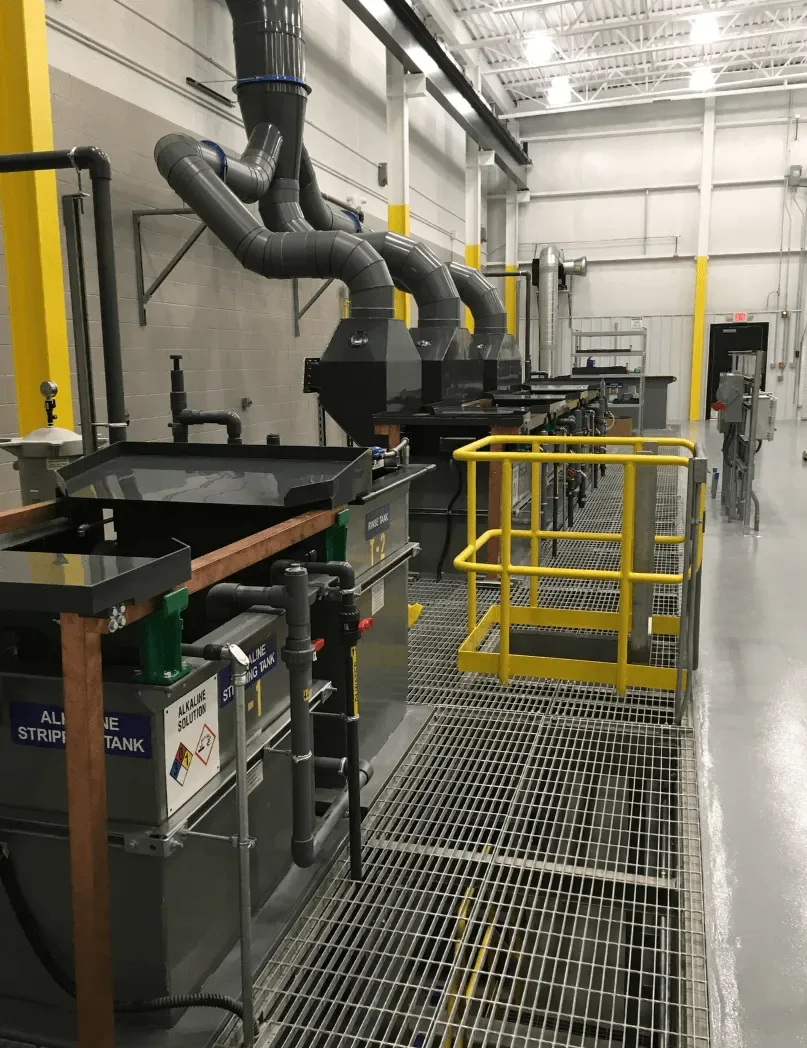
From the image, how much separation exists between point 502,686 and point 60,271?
9.54 feet

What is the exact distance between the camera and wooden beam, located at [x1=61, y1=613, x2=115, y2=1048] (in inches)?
51.5

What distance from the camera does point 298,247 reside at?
5.71m

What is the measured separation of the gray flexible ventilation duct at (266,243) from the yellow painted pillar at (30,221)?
1184mm

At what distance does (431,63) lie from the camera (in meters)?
9.34

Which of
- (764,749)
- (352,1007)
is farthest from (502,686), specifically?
(352,1007)

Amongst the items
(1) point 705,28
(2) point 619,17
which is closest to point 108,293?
(1) point 705,28

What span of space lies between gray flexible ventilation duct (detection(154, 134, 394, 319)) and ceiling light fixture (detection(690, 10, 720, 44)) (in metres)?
6.95

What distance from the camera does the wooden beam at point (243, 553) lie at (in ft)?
4.76

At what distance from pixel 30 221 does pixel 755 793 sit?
12.9 ft

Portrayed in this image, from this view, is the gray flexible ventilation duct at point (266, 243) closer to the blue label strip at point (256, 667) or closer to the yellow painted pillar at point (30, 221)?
the yellow painted pillar at point (30, 221)

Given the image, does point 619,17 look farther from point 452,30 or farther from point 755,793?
point 755,793

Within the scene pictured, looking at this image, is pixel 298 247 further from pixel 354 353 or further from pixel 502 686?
pixel 502 686

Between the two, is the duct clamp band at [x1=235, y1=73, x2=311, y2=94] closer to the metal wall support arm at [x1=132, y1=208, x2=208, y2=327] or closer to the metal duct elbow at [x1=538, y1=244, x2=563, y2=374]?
the metal wall support arm at [x1=132, y1=208, x2=208, y2=327]

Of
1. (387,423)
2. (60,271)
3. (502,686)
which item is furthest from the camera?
(387,423)
